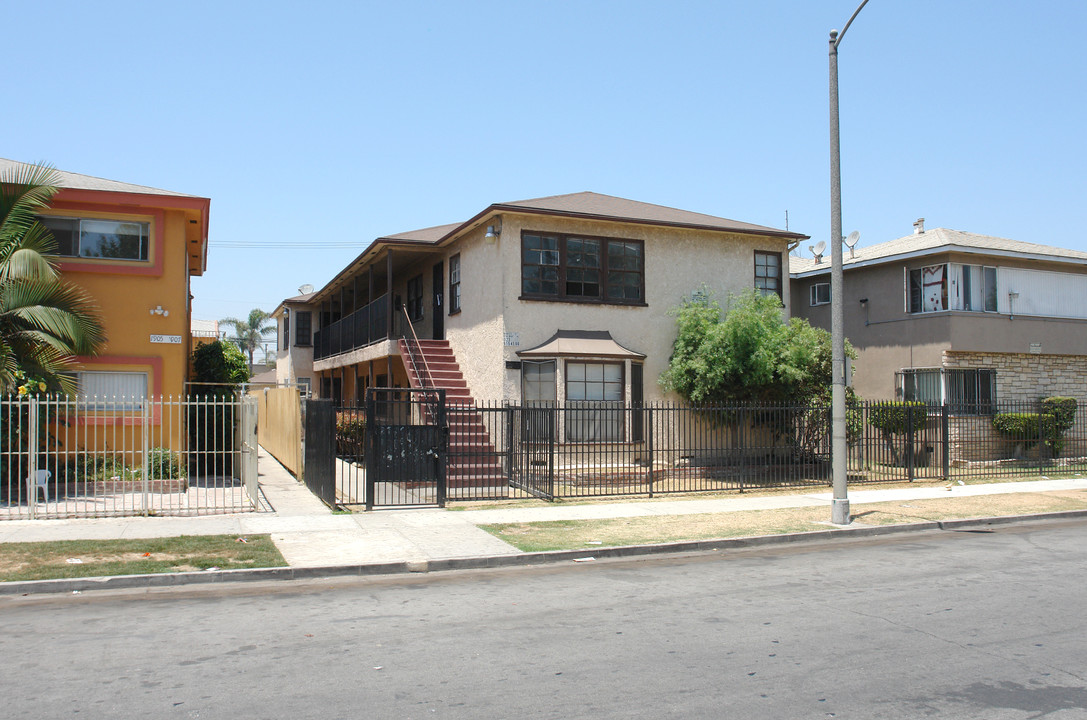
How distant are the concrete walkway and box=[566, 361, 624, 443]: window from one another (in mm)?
3319

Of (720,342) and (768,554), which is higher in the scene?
(720,342)

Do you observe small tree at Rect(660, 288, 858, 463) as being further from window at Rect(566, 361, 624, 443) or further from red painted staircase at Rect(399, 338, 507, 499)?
red painted staircase at Rect(399, 338, 507, 499)

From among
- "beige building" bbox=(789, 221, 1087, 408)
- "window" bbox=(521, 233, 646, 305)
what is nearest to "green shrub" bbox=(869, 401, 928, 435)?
"beige building" bbox=(789, 221, 1087, 408)

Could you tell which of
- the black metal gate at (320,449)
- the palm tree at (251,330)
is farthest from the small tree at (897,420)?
the palm tree at (251,330)

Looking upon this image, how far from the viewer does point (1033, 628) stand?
7.04 m

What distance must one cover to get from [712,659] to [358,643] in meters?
2.73

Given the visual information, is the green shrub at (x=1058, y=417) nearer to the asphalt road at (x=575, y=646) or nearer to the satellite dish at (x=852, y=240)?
the satellite dish at (x=852, y=240)

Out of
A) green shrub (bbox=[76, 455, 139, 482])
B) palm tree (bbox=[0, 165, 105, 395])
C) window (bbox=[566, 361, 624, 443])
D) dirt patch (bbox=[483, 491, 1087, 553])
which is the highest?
palm tree (bbox=[0, 165, 105, 395])

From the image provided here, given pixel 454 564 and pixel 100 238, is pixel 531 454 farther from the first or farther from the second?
pixel 100 238

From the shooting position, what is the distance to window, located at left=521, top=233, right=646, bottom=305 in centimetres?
1942

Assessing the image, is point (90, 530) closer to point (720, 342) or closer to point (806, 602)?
point (806, 602)

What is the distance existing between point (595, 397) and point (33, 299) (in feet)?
37.1

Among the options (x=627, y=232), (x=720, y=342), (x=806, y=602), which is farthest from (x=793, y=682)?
(x=627, y=232)

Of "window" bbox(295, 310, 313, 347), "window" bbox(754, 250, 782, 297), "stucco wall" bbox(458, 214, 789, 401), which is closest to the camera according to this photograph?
"stucco wall" bbox(458, 214, 789, 401)
